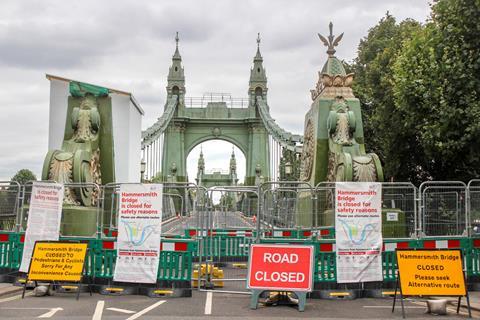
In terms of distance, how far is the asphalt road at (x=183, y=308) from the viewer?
29.6 ft

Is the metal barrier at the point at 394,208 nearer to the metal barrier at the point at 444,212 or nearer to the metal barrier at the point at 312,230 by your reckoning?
the metal barrier at the point at 312,230

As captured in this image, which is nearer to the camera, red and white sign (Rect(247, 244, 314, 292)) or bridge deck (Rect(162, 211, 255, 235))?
red and white sign (Rect(247, 244, 314, 292))

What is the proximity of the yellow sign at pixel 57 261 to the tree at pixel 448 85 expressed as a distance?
41.6 feet

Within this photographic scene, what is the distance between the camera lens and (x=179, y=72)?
8538cm

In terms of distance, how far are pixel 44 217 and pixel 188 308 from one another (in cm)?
369

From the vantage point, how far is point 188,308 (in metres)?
9.67

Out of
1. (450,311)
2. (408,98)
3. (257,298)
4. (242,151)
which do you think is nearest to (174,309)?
(257,298)

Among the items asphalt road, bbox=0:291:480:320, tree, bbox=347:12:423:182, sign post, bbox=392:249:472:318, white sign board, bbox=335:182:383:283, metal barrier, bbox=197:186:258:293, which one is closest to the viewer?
asphalt road, bbox=0:291:480:320

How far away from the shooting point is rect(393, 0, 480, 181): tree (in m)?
18.8

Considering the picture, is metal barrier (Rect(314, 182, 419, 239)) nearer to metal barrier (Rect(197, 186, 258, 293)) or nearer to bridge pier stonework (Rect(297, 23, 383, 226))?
metal barrier (Rect(197, 186, 258, 293))

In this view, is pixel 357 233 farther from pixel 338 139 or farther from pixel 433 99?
pixel 433 99

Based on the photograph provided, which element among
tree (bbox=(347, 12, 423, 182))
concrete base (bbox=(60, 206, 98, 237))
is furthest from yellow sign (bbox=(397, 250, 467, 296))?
tree (bbox=(347, 12, 423, 182))

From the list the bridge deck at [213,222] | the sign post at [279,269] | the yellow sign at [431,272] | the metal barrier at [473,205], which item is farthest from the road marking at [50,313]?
the metal barrier at [473,205]

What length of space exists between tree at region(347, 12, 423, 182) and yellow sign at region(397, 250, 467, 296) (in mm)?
16098
